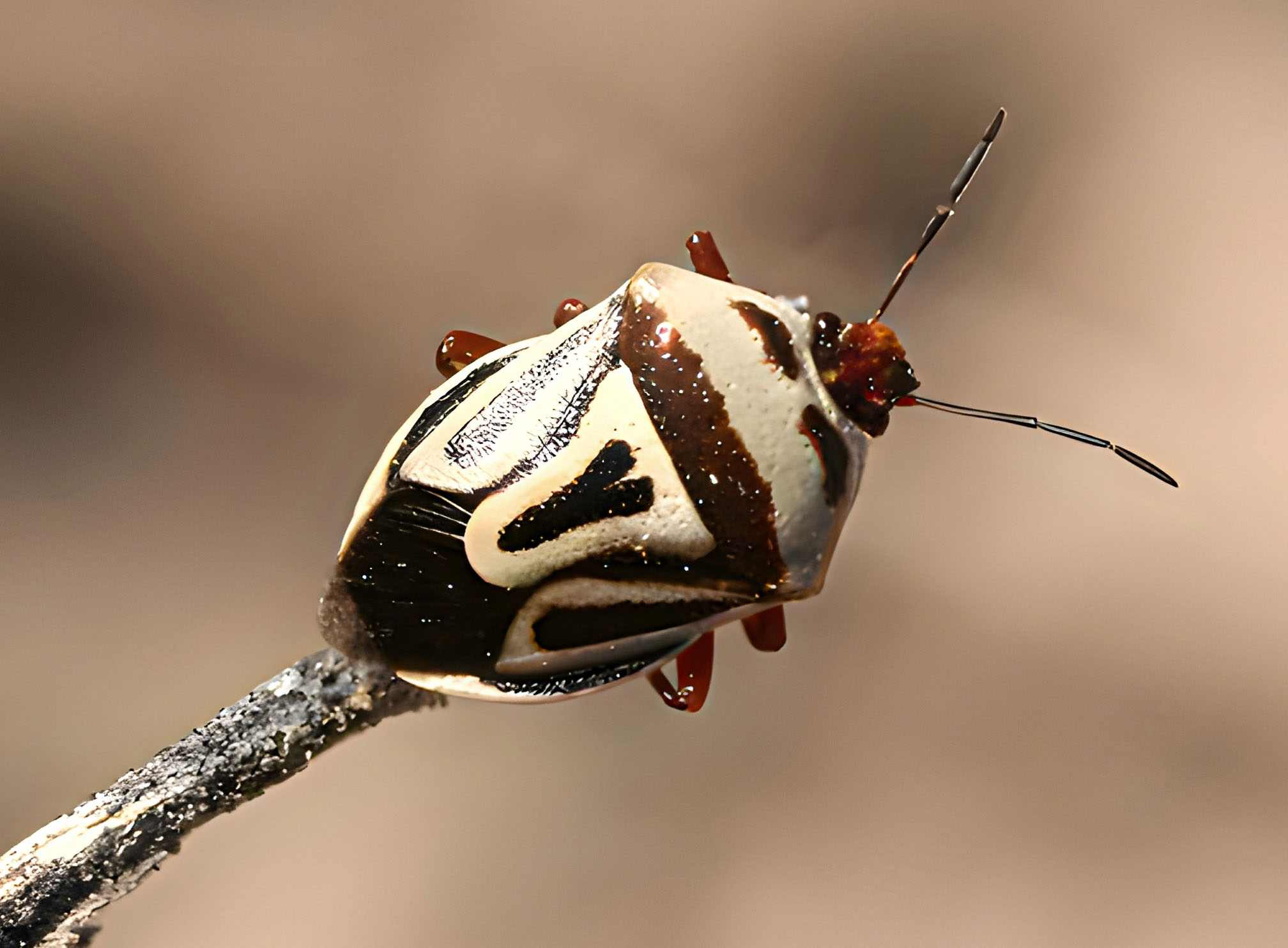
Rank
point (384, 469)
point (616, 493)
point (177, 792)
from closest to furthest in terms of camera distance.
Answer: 1. point (616, 493)
2. point (384, 469)
3. point (177, 792)

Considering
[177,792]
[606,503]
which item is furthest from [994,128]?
[177,792]

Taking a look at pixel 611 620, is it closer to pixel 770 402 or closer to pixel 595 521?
pixel 595 521

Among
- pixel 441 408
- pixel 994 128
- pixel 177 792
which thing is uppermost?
pixel 994 128

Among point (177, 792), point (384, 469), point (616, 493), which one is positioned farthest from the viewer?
point (177, 792)

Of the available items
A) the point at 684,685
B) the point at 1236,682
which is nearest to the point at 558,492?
the point at 684,685

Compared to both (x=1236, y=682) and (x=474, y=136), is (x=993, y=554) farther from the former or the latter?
(x=474, y=136)

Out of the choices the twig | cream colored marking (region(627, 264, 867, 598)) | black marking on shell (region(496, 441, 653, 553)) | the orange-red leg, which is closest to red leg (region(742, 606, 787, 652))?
the orange-red leg

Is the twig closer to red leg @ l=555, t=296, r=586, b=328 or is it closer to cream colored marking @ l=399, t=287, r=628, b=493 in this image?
cream colored marking @ l=399, t=287, r=628, b=493

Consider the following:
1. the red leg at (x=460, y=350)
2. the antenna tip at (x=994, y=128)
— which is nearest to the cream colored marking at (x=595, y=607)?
the red leg at (x=460, y=350)
